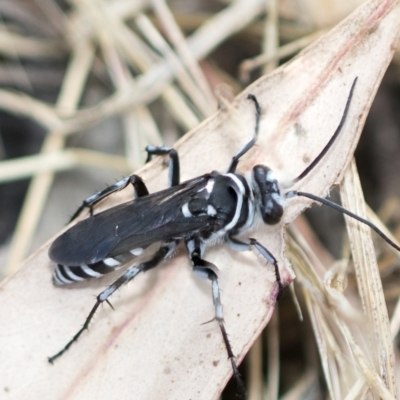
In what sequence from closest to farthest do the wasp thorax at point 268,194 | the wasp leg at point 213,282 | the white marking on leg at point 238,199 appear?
the wasp leg at point 213,282 → the wasp thorax at point 268,194 → the white marking on leg at point 238,199

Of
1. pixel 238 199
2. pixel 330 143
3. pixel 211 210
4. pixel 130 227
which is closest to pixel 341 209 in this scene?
pixel 330 143

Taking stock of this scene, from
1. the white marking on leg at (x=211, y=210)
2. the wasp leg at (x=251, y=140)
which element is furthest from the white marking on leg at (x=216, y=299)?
the wasp leg at (x=251, y=140)

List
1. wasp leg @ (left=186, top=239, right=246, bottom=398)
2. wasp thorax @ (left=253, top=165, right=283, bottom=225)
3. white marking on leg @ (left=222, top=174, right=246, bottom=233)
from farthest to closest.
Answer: white marking on leg @ (left=222, top=174, right=246, bottom=233) → wasp thorax @ (left=253, top=165, right=283, bottom=225) → wasp leg @ (left=186, top=239, right=246, bottom=398)

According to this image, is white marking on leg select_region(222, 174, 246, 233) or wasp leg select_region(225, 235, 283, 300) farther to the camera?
white marking on leg select_region(222, 174, 246, 233)

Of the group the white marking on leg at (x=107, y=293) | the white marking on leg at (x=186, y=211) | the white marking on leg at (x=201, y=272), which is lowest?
the white marking on leg at (x=201, y=272)

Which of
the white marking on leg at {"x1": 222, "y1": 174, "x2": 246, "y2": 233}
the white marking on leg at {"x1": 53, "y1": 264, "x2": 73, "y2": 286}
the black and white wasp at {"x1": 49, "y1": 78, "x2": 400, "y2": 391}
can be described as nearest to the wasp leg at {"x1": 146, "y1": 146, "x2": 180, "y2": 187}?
the black and white wasp at {"x1": 49, "y1": 78, "x2": 400, "y2": 391}

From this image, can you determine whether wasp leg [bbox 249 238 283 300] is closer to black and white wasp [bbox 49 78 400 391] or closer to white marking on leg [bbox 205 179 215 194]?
black and white wasp [bbox 49 78 400 391]

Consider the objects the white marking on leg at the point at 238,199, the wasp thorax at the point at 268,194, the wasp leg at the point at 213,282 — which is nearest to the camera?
the wasp leg at the point at 213,282

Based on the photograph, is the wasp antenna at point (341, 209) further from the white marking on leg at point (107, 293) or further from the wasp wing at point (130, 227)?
the white marking on leg at point (107, 293)

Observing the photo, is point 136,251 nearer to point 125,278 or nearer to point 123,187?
point 125,278

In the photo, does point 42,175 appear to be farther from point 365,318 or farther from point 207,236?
point 365,318
